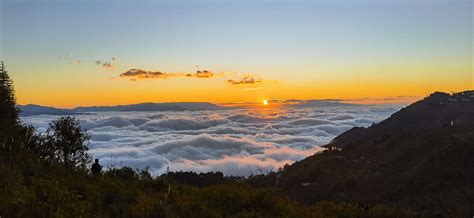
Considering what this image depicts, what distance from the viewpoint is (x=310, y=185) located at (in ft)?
226

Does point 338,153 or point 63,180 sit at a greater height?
point 63,180

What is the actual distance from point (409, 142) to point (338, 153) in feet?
62.4

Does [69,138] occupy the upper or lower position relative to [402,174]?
upper

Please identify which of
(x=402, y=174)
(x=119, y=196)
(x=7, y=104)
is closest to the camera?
(x=119, y=196)

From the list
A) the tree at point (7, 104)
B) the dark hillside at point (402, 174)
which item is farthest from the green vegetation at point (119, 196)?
the dark hillside at point (402, 174)

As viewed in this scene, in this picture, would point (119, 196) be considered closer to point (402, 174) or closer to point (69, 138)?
point (69, 138)

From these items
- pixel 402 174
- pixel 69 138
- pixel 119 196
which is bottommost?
pixel 402 174

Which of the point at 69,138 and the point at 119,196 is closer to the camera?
the point at 119,196

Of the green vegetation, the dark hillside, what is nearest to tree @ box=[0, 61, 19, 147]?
the green vegetation

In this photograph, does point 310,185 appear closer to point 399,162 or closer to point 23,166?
point 399,162

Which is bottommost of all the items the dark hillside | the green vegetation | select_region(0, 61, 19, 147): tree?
the dark hillside

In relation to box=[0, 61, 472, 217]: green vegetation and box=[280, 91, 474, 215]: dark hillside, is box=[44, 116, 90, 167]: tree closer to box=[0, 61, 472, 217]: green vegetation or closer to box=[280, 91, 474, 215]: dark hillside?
box=[0, 61, 472, 217]: green vegetation

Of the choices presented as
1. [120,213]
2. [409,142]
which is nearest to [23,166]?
[120,213]

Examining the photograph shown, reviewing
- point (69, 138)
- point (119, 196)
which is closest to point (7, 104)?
point (69, 138)
